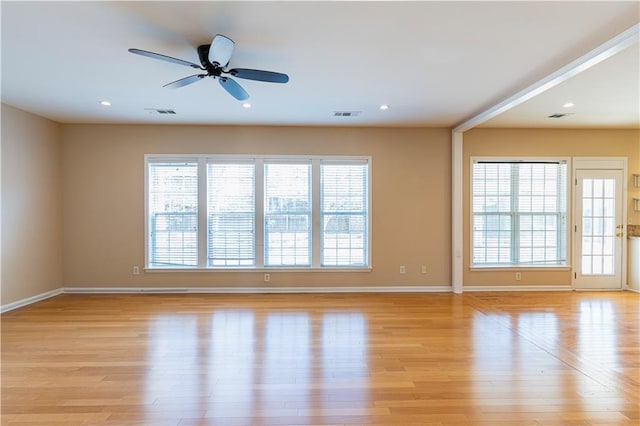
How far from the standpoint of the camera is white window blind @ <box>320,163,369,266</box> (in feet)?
18.6

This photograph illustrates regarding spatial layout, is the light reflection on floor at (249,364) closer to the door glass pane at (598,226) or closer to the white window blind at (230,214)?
the white window blind at (230,214)

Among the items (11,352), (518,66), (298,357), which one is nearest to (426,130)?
(518,66)

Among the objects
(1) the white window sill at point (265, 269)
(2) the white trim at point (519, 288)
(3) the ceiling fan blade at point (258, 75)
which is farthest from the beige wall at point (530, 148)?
(3) the ceiling fan blade at point (258, 75)

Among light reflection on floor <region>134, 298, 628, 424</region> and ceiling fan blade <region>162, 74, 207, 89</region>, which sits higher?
ceiling fan blade <region>162, 74, 207, 89</region>

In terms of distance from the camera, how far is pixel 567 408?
91.0 inches

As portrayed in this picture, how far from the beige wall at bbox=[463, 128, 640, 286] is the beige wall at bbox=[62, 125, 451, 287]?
1.20 ft

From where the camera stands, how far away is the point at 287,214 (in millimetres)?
5656

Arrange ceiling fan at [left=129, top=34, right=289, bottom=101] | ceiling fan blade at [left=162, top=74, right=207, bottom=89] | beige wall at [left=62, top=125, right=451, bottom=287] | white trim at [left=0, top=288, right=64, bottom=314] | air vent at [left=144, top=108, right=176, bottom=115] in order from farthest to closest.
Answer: beige wall at [left=62, top=125, right=451, bottom=287]
air vent at [left=144, top=108, right=176, bottom=115]
white trim at [left=0, top=288, right=64, bottom=314]
ceiling fan blade at [left=162, top=74, right=207, bottom=89]
ceiling fan at [left=129, top=34, right=289, bottom=101]

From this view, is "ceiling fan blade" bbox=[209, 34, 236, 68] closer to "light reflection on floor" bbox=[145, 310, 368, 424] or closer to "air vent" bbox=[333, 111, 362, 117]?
"air vent" bbox=[333, 111, 362, 117]

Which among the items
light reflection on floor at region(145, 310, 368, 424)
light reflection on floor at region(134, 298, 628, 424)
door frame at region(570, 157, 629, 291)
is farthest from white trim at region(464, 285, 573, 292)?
light reflection on floor at region(145, 310, 368, 424)

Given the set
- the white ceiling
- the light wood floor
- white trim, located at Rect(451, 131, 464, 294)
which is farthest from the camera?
white trim, located at Rect(451, 131, 464, 294)

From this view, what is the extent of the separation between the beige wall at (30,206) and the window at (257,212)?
4.62ft

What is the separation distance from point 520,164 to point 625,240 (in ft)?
7.29

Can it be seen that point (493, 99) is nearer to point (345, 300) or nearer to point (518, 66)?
point (518, 66)
